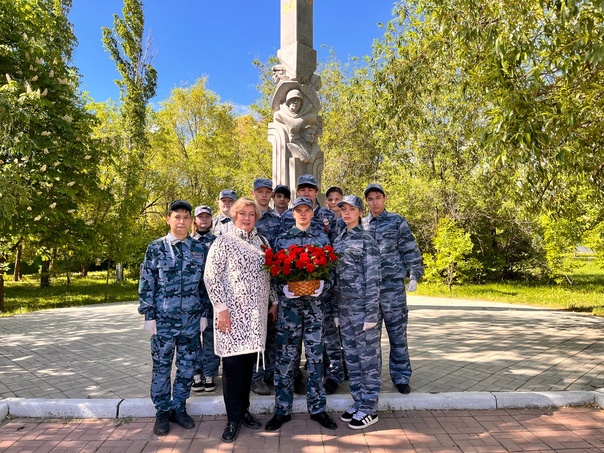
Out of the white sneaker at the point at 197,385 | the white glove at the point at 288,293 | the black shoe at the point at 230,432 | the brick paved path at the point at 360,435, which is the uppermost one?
the white glove at the point at 288,293

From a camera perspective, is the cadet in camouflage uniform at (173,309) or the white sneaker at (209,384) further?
the white sneaker at (209,384)

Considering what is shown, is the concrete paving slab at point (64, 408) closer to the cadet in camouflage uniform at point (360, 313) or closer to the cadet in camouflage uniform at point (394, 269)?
the cadet in camouflage uniform at point (360, 313)

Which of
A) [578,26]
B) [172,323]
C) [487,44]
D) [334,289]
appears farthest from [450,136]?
[172,323]

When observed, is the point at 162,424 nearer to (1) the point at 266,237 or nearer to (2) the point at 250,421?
(2) the point at 250,421

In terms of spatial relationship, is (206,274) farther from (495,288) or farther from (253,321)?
(495,288)

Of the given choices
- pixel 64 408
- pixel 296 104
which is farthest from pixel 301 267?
pixel 296 104

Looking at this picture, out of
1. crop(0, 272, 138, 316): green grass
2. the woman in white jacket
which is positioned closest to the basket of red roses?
the woman in white jacket

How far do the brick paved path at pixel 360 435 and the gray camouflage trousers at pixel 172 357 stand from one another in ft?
0.89

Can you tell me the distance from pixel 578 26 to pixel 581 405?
371 cm

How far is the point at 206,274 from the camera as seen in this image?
3170 mm

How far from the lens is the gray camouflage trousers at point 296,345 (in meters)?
3.31

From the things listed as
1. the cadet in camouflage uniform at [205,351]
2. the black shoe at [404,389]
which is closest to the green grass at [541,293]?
the black shoe at [404,389]

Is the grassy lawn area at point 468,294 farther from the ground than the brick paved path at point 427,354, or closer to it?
farther from the ground

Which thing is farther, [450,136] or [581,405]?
[450,136]
